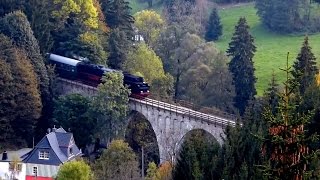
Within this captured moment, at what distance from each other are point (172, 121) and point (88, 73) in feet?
29.3

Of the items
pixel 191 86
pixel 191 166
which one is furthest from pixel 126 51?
pixel 191 166

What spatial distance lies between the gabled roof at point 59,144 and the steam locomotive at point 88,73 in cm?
691

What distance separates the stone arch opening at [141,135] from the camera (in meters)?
54.0

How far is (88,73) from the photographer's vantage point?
2240 inches

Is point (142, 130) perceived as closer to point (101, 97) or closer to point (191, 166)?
point (101, 97)

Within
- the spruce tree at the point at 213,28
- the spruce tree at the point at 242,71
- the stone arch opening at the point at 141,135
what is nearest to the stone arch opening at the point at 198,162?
the stone arch opening at the point at 141,135

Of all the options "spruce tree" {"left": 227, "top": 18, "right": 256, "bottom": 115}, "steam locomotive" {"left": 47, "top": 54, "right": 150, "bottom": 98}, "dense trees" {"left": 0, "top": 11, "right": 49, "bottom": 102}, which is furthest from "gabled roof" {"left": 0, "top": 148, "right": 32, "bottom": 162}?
"spruce tree" {"left": 227, "top": 18, "right": 256, "bottom": 115}

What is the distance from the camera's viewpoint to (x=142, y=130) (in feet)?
183

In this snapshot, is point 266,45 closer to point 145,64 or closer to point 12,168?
point 145,64

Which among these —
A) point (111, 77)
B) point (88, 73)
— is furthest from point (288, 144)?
point (88, 73)

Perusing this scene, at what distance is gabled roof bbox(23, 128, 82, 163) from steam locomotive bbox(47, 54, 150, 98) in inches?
272

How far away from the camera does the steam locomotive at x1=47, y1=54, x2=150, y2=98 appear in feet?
177

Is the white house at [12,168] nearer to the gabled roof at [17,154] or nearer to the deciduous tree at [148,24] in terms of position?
the gabled roof at [17,154]

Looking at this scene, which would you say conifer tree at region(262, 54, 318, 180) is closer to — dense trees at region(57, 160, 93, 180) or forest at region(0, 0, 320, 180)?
dense trees at region(57, 160, 93, 180)
